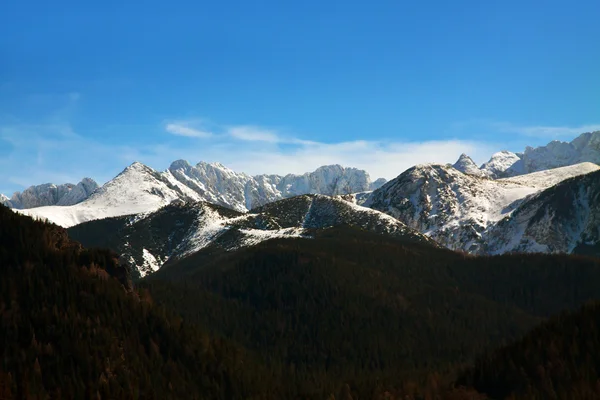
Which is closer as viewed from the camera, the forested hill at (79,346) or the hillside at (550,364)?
the hillside at (550,364)

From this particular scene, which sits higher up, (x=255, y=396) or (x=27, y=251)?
(x=27, y=251)

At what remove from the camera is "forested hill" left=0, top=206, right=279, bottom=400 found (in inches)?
6142

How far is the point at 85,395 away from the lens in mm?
154625

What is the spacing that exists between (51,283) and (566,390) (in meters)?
150

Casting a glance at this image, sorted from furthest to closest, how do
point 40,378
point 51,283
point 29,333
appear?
point 51,283 → point 29,333 → point 40,378

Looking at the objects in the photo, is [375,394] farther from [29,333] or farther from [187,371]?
Answer: [29,333]

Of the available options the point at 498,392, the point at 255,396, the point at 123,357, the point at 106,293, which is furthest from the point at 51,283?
the point at 498,392

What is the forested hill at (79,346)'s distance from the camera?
15600 centimetres

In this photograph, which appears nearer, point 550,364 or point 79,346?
point 550,364

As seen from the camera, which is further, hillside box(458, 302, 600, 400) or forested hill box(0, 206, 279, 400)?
forested hill box(0, 206, 279, 400)

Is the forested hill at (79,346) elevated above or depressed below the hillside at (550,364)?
above

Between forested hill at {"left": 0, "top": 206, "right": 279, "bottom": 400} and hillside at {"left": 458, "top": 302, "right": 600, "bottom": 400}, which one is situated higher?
forested hill at {"left": 0, "top": 206, "right": 279, "bottom": 400}

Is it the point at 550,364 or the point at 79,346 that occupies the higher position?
the point at 79,346

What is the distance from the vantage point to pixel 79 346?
168 m
